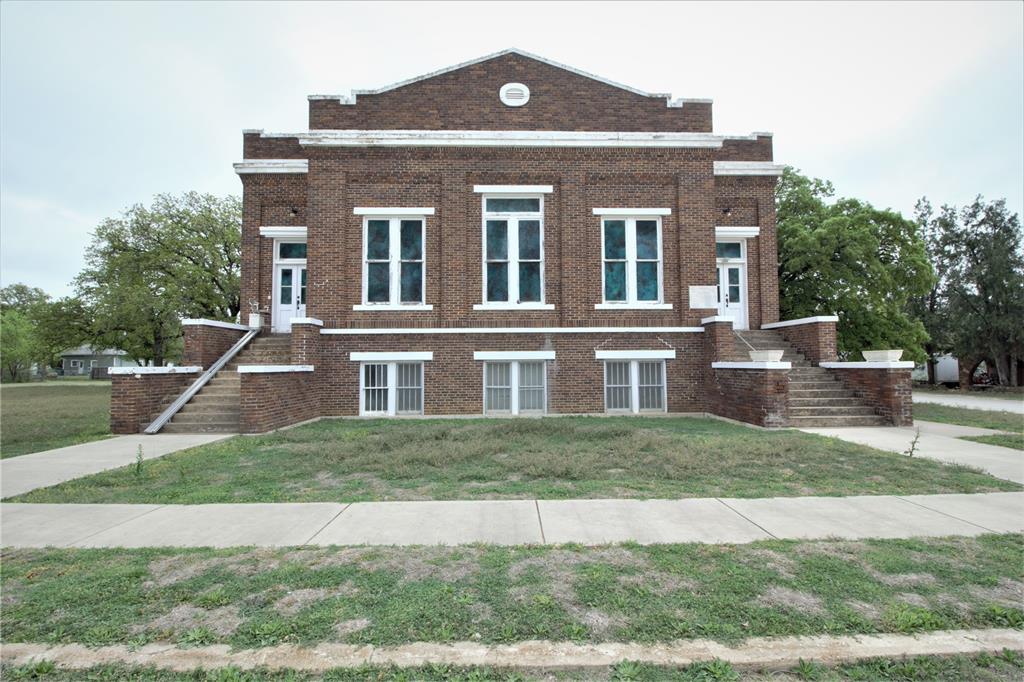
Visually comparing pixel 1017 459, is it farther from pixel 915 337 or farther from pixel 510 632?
pixel 915 337

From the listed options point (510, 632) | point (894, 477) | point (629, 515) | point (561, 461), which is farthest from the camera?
point (561, 461)

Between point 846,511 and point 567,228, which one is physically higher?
point 567,228

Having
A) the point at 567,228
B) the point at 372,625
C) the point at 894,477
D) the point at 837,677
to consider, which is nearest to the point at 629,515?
the point at 837,677

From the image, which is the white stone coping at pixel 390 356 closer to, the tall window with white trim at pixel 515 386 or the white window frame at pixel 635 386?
the tall window with white trim at pixel 515 386

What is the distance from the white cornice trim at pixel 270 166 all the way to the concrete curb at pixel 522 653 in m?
15.2

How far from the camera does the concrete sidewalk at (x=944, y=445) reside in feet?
23.7

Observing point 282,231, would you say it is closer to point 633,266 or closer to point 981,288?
point 633,266

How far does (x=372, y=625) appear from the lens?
9.88ft

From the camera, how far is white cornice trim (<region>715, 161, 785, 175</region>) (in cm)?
1600

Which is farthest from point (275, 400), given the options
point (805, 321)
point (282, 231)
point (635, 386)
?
point (805, 321)

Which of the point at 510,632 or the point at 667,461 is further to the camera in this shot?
the point at 667,461

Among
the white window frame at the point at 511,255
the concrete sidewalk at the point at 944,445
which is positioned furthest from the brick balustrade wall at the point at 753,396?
the white window frame at the point at 511,255

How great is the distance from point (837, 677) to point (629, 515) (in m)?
2.48

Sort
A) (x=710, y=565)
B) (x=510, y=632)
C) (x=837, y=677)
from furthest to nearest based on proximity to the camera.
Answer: (x=710, y=565) → (x=510, y=632) → (x=837, y=677)
